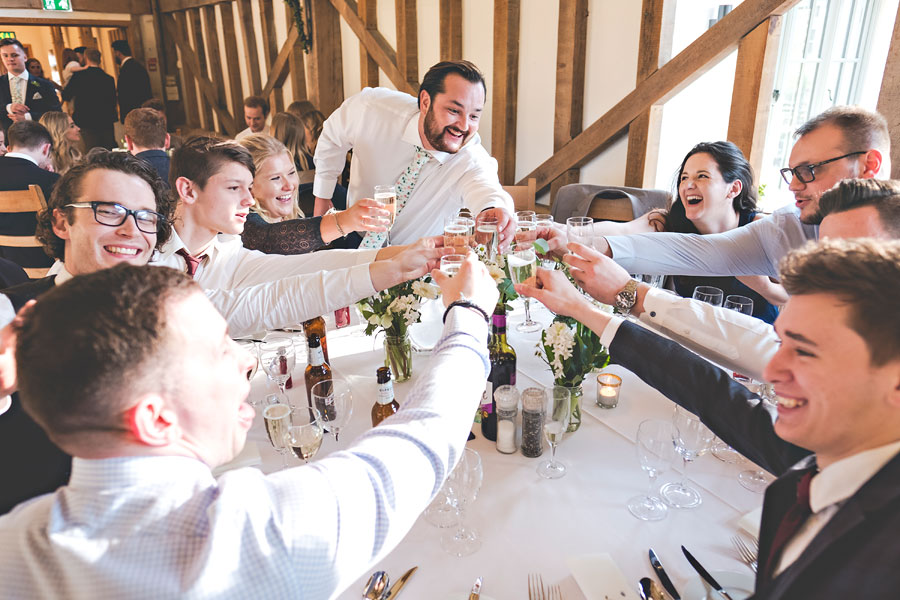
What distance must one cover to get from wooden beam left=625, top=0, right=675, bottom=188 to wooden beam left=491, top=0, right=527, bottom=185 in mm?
1274

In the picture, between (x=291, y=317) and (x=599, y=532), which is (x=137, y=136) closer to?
(x=291, y=317)

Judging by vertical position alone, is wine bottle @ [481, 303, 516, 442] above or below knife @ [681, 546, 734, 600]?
above

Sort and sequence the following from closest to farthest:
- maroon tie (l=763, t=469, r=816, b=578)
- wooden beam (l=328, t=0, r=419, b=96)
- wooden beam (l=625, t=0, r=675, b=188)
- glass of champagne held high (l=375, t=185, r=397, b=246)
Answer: maroon tie (l=763, t=469, r=816, b=578) → glass of champagne held high (l=375, t=185, r=397, b=246) → wooden beam (l=625, t=0, r=675, b=188) → wooden beam (l=328, t=0, r=419, b=96)

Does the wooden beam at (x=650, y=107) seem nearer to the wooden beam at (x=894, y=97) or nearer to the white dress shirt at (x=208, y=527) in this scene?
the wooden beam at (x=894, y=97)

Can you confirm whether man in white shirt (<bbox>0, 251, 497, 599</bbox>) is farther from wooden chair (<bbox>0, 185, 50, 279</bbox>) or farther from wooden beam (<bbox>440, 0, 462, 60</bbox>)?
wooden beam (<bbox>440, 0, 462, 60</bbox>)

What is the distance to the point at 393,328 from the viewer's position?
5.87 ft

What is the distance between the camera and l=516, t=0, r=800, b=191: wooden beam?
125 inches

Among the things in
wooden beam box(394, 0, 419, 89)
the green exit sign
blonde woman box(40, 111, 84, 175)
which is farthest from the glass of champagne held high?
the green exit sign

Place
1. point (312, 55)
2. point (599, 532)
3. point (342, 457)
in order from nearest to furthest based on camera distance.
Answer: point (342, 457), point (599, 532), point (312, 55)

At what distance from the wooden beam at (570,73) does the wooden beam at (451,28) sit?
127 cm

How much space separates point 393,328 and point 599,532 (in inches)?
34.4

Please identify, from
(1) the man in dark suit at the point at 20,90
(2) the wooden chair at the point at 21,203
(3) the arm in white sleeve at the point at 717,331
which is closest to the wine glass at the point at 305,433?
(3) the arm in white sleeve at the point at 717,331

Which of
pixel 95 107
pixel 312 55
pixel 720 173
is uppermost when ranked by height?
pixel 312 55

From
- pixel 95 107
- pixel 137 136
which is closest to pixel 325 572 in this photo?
pixel 137 136
